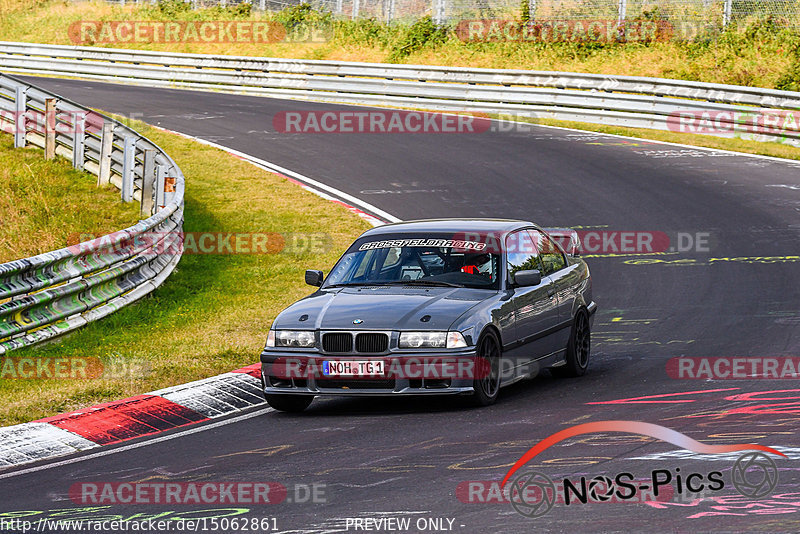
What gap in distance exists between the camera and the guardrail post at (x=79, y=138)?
2037cm

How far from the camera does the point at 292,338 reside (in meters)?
9.20

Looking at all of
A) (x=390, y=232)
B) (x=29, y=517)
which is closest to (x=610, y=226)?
(x=390, y=232)

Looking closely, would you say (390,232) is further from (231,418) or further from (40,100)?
(40,100)

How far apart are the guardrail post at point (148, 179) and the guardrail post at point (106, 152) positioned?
205cm

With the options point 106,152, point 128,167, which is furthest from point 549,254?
point 106,152

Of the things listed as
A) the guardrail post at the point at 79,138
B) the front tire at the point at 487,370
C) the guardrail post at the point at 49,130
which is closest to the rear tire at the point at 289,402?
the front tire at the point at 487,370

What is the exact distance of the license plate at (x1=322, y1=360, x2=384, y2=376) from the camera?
8.88m

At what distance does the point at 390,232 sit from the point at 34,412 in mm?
3420

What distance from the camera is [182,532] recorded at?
5938mm

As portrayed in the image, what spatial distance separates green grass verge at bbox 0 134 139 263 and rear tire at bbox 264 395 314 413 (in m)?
8.65

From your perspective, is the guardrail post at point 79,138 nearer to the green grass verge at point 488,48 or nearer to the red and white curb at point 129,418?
the red and white curb at point 129,418

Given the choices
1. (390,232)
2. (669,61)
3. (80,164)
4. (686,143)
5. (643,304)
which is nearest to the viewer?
(390,232)

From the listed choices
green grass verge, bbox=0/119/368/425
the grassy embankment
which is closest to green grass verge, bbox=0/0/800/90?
the grassy embankment

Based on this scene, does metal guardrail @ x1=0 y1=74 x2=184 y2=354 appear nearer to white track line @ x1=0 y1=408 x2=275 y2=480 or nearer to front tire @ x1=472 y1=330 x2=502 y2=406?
white track line @ x1=0 y1=408 x2=275 y2=480
